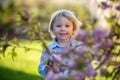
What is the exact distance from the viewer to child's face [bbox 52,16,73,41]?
4.68 meters

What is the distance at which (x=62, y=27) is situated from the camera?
4.66 m

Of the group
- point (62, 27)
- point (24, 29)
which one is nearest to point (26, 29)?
point (24, 29)

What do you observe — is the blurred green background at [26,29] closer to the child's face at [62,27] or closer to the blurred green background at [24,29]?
the blurred green background at [24,29]

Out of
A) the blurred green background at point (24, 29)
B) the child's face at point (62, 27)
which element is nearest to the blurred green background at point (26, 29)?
the blurred green background at point (24, 29)

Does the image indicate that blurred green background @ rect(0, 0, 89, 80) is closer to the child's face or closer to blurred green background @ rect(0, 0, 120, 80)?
blurred green background @ rect(0, 0, 120, 80)

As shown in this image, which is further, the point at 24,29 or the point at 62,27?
the point at 62,27

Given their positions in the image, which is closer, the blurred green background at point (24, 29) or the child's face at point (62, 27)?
the blurred green background at point (24, 29)

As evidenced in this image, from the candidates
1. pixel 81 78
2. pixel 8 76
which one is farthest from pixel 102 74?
pixel 8 76

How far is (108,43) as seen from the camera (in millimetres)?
3098

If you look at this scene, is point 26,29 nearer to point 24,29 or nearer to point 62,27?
point 24,29

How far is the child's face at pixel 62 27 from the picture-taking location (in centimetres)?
468

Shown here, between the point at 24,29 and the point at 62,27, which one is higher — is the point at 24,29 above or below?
above

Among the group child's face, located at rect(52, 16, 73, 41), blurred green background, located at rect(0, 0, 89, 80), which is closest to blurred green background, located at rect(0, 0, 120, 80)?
blurred green background, located at rect(0, 0, 89, 80)

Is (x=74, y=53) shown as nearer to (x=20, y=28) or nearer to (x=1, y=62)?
(x=20, y=28)
